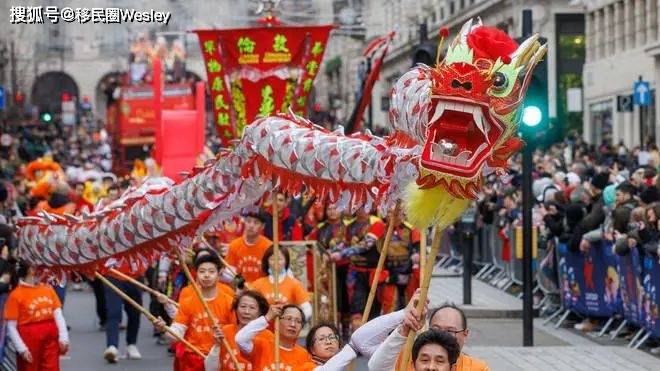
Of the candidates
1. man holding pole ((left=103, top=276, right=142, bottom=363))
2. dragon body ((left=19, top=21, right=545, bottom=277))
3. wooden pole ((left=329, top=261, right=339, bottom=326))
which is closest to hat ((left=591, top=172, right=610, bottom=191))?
wooden pole ((left=329, top=261, right=339, bottom=326))

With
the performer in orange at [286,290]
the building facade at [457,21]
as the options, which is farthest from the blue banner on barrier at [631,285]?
the building facade at [457,21]

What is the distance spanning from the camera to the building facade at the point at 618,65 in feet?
147

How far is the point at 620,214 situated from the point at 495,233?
7.65 meters

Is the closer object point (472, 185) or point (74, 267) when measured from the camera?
point (472, 185)

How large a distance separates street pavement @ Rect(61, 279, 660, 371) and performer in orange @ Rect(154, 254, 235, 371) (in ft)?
9.88

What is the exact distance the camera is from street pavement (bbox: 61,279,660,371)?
15555 mm

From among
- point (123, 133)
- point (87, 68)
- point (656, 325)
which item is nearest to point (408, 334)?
point (656, 325)

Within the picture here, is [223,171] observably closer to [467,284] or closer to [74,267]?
[74,267]

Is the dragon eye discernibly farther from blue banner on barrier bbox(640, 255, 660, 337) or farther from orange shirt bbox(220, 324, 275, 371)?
blue banner on barrier bbox(640, 255, 660, 337)

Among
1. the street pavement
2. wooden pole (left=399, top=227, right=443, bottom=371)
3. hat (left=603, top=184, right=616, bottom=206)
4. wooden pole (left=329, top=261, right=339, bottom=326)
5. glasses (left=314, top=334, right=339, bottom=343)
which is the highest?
wooden pole (left=399, top=227, right=443, bottom=371)

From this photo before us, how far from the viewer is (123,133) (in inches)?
2124

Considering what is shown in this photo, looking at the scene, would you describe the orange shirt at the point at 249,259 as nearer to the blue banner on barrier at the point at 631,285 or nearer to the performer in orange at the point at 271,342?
the blue banner on barrier at the point at 631,285

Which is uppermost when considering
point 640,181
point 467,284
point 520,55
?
point 520,55

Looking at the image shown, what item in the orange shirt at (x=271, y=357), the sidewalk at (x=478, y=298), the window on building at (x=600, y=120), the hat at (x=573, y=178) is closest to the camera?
the orange shirt at (x=271, y=357)
